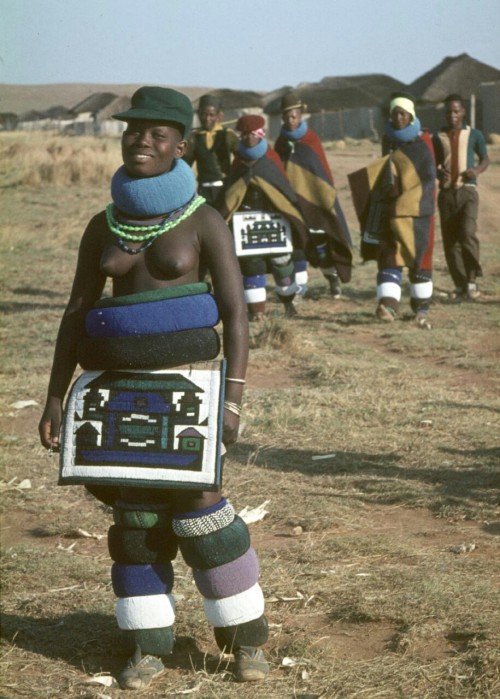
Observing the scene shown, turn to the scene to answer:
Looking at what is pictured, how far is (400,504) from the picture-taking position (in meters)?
5.76

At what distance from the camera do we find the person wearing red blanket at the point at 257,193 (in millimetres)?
10562

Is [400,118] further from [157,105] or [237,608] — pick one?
[237,608]

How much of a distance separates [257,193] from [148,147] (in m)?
7.02

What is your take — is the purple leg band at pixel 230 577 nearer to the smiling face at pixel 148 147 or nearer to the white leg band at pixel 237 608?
the white leg band at pixel 237 608

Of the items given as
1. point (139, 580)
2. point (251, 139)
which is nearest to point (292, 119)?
point (251, 139)

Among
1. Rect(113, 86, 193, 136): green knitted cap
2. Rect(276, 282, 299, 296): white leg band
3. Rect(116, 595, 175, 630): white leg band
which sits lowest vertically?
Rect(276, 282, 299, 296): white leg band

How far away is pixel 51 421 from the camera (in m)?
3.93

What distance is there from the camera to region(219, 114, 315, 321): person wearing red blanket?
1056cm

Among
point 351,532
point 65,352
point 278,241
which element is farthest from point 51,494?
point 278,241

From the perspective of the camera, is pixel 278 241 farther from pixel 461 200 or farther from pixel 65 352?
pixel 65 352

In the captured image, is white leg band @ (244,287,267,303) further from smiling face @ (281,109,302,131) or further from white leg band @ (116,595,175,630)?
white leg band @ (116,595,175,630)

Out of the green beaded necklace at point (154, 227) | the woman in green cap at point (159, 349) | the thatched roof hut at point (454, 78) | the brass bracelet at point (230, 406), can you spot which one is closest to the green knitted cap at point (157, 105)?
the woman in green cap at point (159, 349)

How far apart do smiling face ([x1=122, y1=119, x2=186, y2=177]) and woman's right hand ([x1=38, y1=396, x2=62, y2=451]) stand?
0.79 metres

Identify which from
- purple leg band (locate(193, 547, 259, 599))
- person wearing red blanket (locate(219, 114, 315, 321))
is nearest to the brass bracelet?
purple leg band (locate(193, 547, 259, 599))
